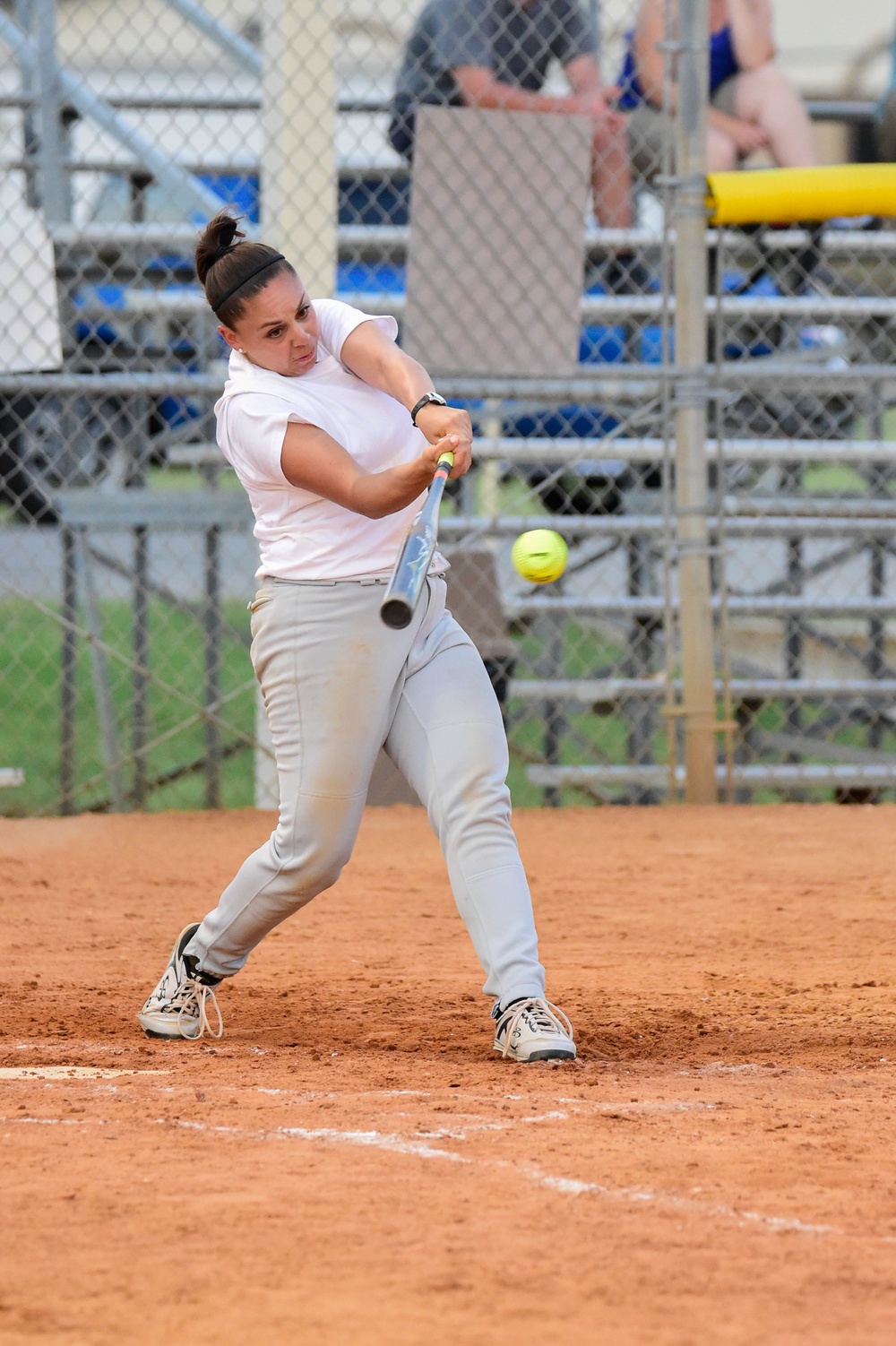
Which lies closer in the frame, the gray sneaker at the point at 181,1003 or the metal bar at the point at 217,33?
the gray sneaker at the point at 181,1003

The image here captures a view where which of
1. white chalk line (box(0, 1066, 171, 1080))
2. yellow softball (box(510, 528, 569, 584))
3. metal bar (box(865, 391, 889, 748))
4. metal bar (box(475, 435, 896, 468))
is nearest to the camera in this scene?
white chalk line (box(0, 1066, 171, 1080))

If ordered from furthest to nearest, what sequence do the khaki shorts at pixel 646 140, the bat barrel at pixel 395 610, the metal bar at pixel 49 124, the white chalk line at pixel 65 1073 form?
the metal bar at pixel 49 124
the khaki shorts at pixel 646 140
the white chalk line at pixel 65 1073
the bat barrel at pixel 395 610

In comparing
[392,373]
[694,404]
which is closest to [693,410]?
[694,404]

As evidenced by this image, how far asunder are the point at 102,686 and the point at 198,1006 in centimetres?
401

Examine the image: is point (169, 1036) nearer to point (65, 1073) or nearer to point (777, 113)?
point (65, 1073)

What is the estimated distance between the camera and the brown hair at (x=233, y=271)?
337cm

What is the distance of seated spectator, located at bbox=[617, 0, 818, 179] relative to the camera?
7.50 meters

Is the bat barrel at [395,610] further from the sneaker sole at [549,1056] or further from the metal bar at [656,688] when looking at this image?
the metal bar at [656,688]

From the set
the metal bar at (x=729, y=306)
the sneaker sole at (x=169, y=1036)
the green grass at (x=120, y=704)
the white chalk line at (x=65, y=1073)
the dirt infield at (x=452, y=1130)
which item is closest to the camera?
the dirt infield at (x=452, y=1130)

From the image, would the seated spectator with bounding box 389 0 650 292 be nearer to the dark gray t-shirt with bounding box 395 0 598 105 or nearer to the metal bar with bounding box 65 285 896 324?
the dark gray t-shirt with bounding box 395 0 598 105

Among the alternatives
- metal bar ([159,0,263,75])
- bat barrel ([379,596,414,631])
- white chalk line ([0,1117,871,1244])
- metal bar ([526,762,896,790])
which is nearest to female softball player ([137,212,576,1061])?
bat barrel ([379,596,414,631])

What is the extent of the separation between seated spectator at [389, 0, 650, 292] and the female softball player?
4.12m

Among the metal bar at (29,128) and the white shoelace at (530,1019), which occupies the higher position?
the metal bar at (29,128)

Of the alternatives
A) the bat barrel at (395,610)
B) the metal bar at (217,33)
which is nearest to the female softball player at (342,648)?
the bat barrel at (395,610)
